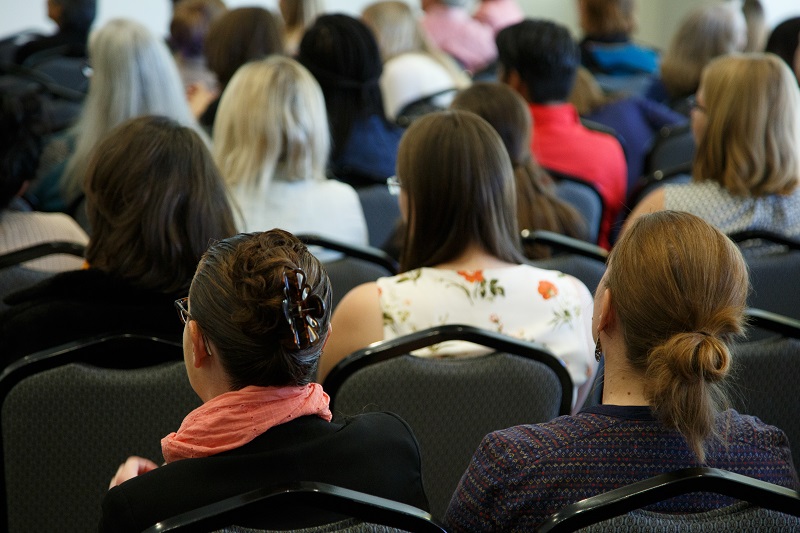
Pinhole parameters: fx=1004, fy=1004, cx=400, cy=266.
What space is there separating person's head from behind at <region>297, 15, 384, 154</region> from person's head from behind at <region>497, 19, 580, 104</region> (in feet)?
1.68

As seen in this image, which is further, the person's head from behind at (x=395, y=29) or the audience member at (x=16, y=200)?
the person's head from behind at (x=395, y=29)

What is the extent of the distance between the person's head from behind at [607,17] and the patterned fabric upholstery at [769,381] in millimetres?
3639

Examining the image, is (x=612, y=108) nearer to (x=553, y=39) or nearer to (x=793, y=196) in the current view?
(x=553, y=39)

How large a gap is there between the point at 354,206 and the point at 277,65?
493mm

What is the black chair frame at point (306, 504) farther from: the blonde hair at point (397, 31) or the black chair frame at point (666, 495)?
the blonde hair at point (397, 31)

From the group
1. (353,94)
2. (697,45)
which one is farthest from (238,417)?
(697,45)

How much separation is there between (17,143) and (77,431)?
143cm

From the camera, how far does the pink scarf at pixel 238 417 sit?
4.43ft

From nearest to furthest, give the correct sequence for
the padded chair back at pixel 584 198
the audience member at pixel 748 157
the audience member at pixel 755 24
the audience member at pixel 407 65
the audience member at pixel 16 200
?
the audience member at pixel 16 200 → the audience member at pixel 748 157 → the padded chair back at pixel 584 198 → the audience member at pixel 407 65 → the audience member at pixel 755 24

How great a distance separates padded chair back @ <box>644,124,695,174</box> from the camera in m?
3.97

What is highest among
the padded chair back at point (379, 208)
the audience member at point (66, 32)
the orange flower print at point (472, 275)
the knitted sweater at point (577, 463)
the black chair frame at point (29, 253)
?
the knitted sweater at point (577, 463)

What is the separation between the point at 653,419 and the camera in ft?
4.54

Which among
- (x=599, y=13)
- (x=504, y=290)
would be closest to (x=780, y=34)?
(x=599, y=13)

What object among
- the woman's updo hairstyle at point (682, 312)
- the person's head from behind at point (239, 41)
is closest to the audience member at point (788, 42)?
the person's head from behind at point (239, 41)
